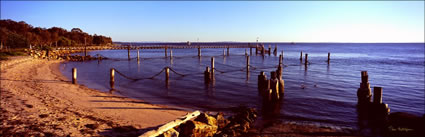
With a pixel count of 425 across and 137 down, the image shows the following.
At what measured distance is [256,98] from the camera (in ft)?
48.8

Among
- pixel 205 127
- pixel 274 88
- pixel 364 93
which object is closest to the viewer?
pixel 205 127

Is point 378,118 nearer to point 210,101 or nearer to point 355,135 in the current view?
point 355,135

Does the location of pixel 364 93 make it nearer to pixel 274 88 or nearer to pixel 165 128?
pixel 274 88

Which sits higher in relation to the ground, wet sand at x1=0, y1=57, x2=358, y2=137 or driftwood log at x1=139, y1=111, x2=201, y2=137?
driftwood log at x1=139, y1=111, x2=201, y2=137

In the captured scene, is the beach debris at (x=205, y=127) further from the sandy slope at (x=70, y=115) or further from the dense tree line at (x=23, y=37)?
the dense tree line at (x=23, y=37)

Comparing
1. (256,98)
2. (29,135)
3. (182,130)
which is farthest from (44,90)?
(256,98)

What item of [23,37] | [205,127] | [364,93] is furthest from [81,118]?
[23,37]

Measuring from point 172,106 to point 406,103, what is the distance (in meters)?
12.9

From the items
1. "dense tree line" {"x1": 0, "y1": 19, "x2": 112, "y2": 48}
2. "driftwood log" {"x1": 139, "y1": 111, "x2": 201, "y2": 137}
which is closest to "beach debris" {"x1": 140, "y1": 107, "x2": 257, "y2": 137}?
"driftwood log" {"x1": 139, "y1": 111, "x2": 201, "y2": 137}

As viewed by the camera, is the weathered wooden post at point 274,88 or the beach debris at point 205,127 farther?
the weathered wooden post at point 274,88

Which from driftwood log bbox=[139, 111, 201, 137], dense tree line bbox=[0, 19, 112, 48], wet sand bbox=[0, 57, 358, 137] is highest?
dense tree line bbox=[0, 19, 112, 48]

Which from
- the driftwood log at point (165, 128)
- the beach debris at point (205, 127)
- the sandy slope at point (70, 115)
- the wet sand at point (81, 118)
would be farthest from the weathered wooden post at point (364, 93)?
the driftwood log at point (165, 128)

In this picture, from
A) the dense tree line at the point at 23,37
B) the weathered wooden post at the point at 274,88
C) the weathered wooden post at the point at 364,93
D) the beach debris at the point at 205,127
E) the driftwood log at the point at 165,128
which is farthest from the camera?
the dense tree line at the point at 23,37

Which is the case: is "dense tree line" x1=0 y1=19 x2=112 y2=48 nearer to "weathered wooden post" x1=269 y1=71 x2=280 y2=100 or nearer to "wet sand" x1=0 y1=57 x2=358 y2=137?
"wet sand" x1=0 y1=57 x2=358 y2=137
